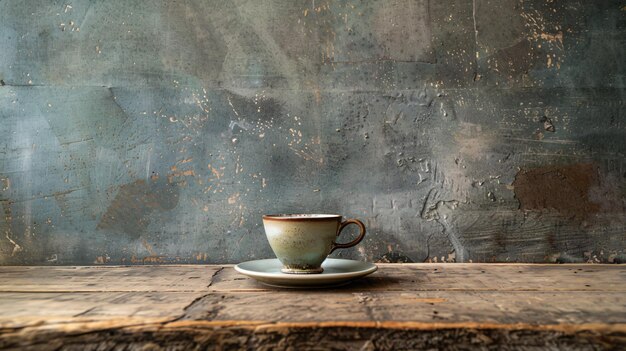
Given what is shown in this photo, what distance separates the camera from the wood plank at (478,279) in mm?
952

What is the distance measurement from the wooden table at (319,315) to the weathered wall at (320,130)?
1.01ft

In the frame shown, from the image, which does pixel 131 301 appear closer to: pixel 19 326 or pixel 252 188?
pixel 19 326

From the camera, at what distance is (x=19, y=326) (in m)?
0.71

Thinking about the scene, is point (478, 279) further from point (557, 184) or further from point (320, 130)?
point (320, 130)

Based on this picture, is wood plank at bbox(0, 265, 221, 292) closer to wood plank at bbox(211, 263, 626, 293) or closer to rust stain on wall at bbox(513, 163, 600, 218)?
wood plank at bbox(211, 263, 626, 293)

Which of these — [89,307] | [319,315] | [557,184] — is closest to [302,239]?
[319,315]

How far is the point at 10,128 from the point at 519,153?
4.51ft

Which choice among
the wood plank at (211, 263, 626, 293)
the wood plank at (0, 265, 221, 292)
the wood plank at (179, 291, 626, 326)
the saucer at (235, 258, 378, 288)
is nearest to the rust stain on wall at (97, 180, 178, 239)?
the wood plank at (0, 265, 221, 292)

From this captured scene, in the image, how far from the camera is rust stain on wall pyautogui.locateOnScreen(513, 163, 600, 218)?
1307mm

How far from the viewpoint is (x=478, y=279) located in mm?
1050

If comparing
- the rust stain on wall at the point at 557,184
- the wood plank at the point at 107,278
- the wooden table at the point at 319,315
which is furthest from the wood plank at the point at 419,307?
the rust stain on wall at the point at 557,184

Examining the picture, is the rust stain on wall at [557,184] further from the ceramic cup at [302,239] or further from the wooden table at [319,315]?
the ceramic cup at [302,239]

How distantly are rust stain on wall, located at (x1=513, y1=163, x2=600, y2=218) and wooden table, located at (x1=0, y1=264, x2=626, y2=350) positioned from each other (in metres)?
0.32

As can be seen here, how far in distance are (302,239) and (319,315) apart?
0.25m
